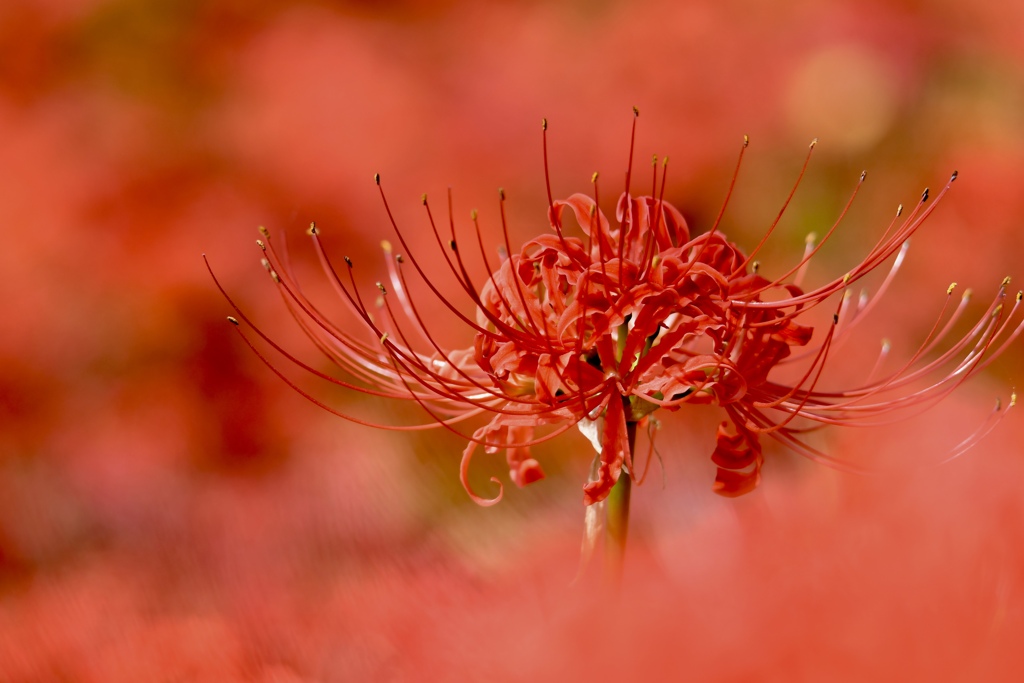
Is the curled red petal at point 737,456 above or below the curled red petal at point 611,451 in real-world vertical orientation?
below

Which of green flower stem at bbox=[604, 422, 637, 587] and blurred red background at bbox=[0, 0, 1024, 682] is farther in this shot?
blurred red background at bbox=[0, 0, 1024, 682]

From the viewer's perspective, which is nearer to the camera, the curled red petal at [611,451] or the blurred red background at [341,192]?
the curled red petal at [611,451]

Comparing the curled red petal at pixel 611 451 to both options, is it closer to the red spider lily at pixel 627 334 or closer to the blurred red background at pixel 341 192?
the red spider lily at pixel 627 334

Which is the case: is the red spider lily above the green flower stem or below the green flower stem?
above

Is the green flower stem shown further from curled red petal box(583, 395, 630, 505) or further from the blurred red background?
the blurred red background

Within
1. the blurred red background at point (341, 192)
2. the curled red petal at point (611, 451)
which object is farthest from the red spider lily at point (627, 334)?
the blurred red background at point (341, 192)

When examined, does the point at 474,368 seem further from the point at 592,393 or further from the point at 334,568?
the point at 334,568

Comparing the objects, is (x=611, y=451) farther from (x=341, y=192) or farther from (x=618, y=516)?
(x=341, y=192)

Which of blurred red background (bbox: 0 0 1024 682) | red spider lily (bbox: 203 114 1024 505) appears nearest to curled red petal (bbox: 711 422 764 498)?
red spider lily (bbox: 203 114 1024 505)
